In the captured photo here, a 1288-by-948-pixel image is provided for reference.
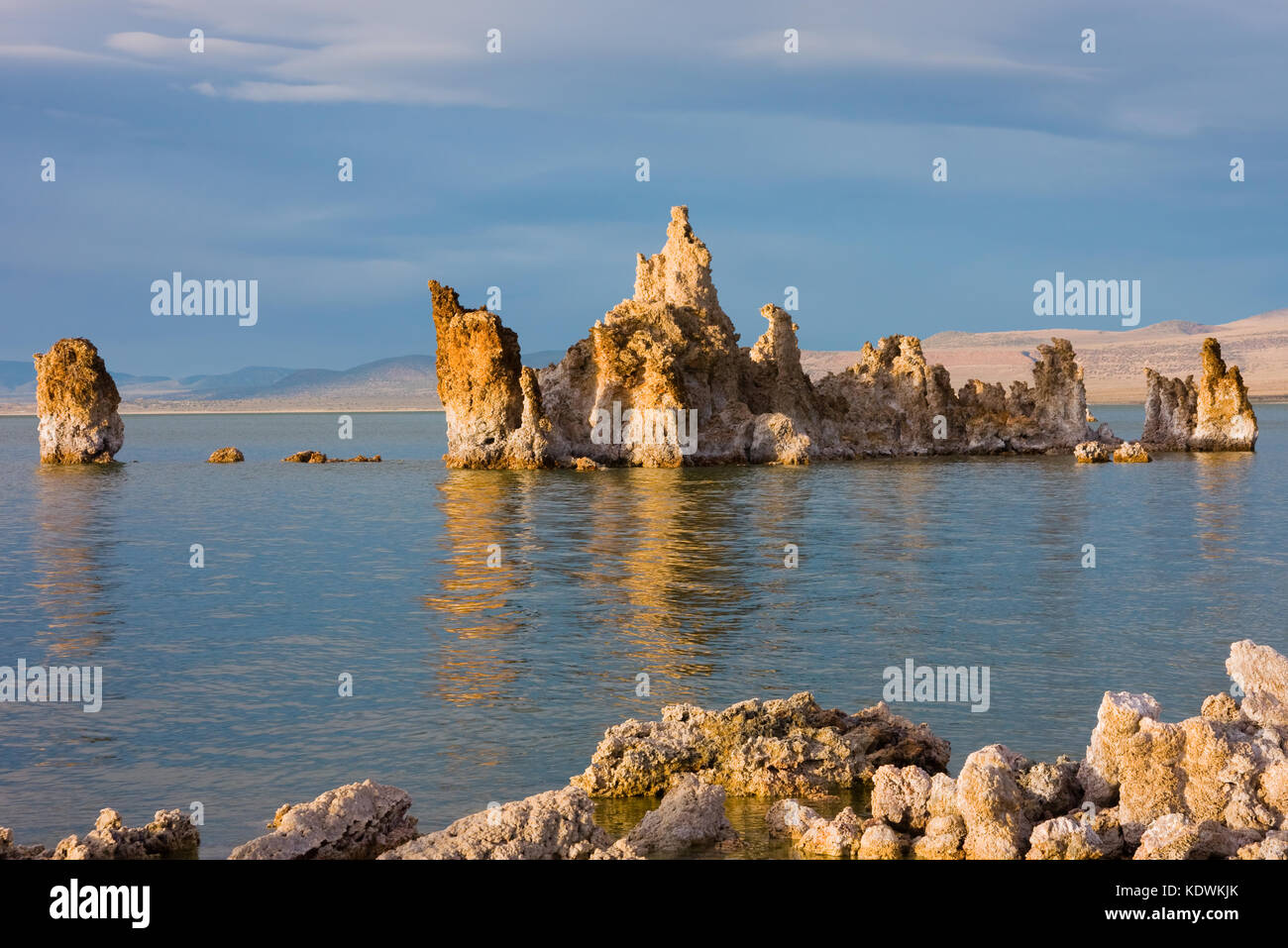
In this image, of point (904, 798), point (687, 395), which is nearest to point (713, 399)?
point (687, 395)

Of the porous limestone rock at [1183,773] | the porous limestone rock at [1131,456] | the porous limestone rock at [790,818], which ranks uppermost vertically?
the porous limestone rock at [1131,456]

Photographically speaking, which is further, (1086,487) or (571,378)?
(571,378)

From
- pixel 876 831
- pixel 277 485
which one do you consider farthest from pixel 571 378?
pixel 876 831

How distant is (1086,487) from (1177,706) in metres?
47.8

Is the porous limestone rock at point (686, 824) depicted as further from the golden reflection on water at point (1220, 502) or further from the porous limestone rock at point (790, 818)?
the golden reflection on water at point (1220, 502)

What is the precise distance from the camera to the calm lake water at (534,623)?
640 inches

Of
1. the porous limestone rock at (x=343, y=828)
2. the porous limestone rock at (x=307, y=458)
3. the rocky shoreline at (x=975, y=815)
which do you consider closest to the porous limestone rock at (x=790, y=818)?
the rocky shoreline at (x=975, y=815)

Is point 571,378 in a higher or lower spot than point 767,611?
higher

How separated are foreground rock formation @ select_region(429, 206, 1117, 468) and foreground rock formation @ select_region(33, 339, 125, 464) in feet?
76.4

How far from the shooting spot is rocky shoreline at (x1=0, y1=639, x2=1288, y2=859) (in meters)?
11.3

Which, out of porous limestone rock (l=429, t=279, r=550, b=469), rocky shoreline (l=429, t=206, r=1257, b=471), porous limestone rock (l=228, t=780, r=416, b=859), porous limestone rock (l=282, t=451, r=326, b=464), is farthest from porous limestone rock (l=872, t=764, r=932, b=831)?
porous limestone rock (l=282, t=451, r=326, b=464)

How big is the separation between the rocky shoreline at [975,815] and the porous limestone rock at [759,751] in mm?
535
